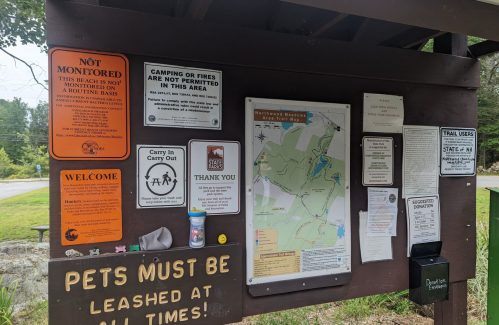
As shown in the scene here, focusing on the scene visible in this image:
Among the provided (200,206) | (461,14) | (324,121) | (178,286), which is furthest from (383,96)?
(178,286)

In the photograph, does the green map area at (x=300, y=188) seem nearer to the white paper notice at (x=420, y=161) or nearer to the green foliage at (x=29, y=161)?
the white paper notice at (x=420, y=161)

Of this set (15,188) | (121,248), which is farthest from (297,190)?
(15,188)

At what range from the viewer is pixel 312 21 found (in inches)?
86.1

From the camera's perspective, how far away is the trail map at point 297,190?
180 centimetres

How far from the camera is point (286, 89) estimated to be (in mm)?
1868

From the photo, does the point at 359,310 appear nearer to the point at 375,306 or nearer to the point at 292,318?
the point at 375,306

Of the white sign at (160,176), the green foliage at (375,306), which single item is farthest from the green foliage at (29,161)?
the green foliage at (375,306)

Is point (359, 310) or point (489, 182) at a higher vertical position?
point (489, 182)

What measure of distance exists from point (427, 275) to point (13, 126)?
8.23 meters

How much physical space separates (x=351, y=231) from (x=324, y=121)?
0.81m

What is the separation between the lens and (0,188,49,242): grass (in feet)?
18.6

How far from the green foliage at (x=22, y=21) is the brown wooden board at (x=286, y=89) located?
164 inches

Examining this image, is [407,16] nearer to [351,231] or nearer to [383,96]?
[383,96]

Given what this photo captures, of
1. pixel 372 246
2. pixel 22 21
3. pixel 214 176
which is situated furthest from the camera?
pixel 22 21
